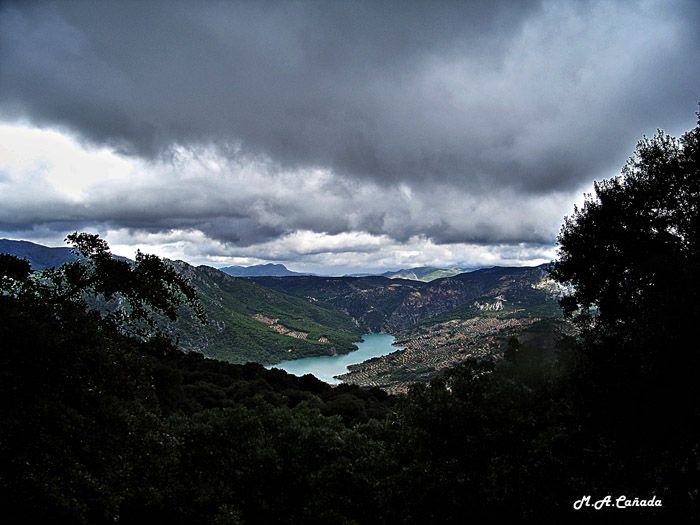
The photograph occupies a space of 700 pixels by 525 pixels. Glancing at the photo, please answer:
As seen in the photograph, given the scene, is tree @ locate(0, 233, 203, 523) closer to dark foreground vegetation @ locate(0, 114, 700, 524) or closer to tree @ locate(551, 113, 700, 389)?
dark foreground vegetation @ locate(0, 114, 700, 524)

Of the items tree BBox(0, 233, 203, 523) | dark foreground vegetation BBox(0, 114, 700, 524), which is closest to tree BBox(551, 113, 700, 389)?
dark foreground vegetation BBox(0, 114, 700, 524)

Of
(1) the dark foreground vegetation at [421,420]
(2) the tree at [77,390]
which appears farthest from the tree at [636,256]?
(2) the tree at [77,390]

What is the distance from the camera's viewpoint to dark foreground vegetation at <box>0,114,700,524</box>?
14109mm

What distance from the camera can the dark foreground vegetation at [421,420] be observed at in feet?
46.3

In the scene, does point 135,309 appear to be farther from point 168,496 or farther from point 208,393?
point 208,393

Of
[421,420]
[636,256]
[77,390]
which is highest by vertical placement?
[636,256]

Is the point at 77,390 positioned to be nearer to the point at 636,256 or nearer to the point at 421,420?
the point at 421,420

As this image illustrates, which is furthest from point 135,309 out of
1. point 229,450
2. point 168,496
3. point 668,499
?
point 668,499

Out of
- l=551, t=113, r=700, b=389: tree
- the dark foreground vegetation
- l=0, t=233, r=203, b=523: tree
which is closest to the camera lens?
l=0, t=233, r=203, b=523: tree

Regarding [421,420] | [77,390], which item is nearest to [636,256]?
[421,420]

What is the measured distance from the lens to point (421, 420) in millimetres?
25375

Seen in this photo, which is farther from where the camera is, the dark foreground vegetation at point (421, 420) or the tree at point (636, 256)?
the tree at point (636, 256)

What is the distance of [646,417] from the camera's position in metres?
16.7

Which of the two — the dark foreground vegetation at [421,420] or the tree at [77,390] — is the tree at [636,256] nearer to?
the dark foreground vegetation at [421,420]
